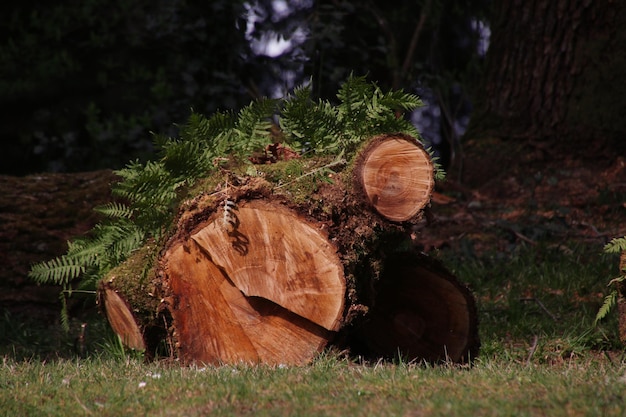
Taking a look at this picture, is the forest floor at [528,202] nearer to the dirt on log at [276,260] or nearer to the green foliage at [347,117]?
the green foliage at [347,117]

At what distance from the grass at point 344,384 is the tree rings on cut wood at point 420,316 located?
0.79 feet

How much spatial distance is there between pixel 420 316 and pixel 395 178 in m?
1.08

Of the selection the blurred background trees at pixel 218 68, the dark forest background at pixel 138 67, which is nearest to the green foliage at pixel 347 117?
the blurred background trees at pixel 218 68

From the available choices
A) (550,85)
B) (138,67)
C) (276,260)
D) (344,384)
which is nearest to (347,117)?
(276,260)

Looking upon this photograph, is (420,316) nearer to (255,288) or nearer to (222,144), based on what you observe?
(255,288)

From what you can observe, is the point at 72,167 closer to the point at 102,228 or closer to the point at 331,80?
the point at 331,80

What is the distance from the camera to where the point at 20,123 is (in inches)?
435

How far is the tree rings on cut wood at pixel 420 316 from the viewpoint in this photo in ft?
17.0

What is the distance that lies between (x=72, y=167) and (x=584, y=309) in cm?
674

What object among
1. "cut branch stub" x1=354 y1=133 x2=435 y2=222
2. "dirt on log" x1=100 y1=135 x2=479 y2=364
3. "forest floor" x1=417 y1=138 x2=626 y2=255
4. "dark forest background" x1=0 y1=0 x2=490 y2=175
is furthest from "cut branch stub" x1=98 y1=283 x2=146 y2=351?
"dark forest background" x1=0 y1=0 x2=490 y2=175

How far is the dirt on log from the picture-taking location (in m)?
4.47

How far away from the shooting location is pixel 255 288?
14.9 ft

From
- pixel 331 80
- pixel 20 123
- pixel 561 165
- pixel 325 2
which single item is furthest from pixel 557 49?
pixel 20 123

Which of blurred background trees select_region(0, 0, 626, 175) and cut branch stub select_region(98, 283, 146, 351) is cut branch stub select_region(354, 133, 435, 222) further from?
blurred background trees select_region(0, 0, 626, 175)
